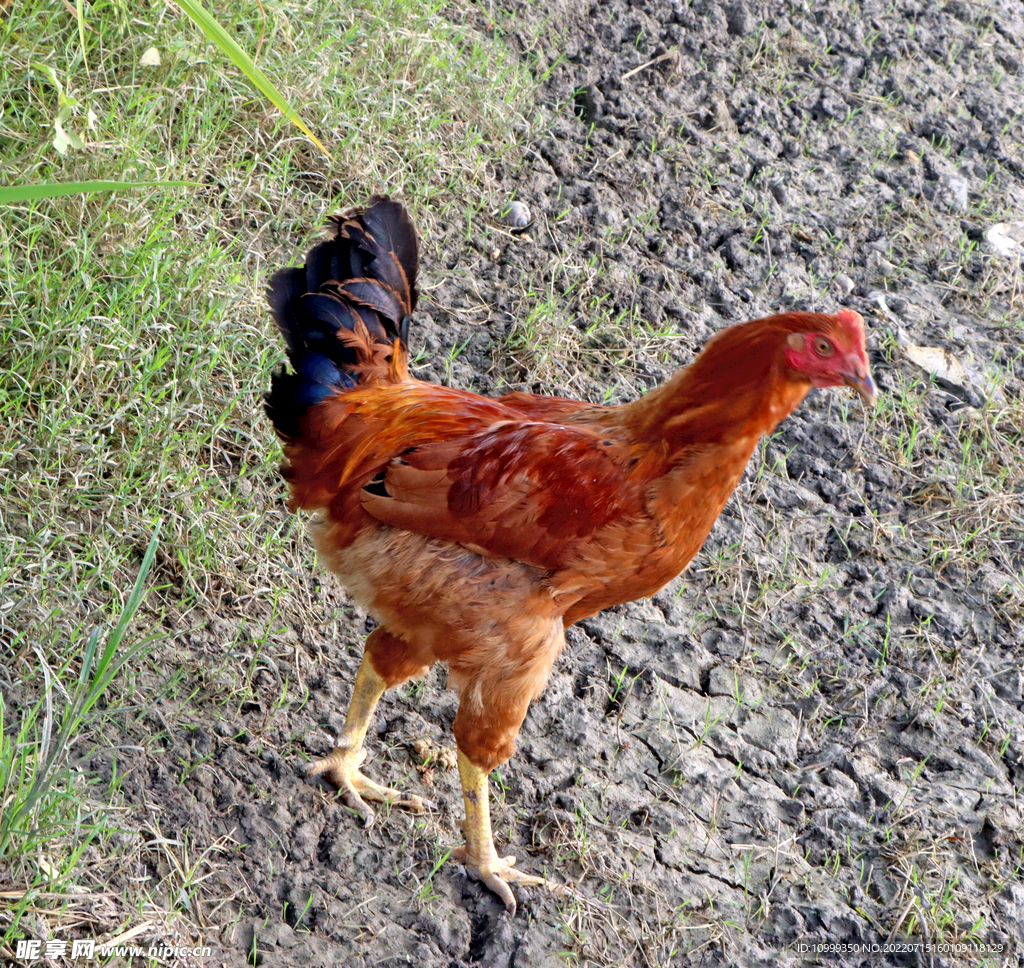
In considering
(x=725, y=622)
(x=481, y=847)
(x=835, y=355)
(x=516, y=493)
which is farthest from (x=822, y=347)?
(x=481, y=847)

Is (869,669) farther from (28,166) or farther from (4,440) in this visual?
(28,166)

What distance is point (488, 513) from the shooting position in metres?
2.96

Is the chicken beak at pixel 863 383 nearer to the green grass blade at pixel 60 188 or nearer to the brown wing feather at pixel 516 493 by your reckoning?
the brown wing feather at pixel 516 493

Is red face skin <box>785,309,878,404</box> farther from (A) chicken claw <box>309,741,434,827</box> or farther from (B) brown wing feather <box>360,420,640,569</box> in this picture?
(A) chicken claw <box>309,741,434,827</box>

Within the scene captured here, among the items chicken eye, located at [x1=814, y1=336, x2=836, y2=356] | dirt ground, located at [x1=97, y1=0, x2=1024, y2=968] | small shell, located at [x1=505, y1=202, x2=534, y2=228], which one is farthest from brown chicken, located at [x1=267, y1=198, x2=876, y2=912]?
small shell, located at [x1=505, y1=202, x2=534, y2=228]

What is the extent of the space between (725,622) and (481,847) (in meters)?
1.51

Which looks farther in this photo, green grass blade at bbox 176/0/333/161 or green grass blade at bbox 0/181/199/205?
green grass blade at bbox 176/0/333/161

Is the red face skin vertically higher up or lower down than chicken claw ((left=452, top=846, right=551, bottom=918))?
higher up

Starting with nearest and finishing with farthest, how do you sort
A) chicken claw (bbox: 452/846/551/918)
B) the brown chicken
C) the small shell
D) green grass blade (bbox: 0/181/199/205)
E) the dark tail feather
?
green grass blade (bbox: 0/181/199/205) → the brown chicken → chicken claw (bbox: 452/846/551/918) → the dark tail feather → the small shell

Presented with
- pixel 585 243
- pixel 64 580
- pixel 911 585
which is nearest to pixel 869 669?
pixel 911 585

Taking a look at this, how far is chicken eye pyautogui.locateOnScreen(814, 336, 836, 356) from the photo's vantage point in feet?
9.15

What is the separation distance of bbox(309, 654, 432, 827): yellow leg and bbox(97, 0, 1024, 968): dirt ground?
0.06m

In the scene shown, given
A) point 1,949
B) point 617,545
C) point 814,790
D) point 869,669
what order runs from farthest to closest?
point 869,669 < point 814,790 < point 617,545 < point 1,949

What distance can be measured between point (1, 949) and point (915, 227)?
5.74 metres
